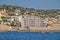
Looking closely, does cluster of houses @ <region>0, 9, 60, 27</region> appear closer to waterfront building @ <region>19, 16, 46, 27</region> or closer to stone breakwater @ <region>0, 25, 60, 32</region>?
waterfront building @ <region>19, 16, 46, 27</region>

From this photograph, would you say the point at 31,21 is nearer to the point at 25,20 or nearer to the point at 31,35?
the point at 25,20

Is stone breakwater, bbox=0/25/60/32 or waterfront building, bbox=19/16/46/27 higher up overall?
waterfront building, bbox=19/16/46/27

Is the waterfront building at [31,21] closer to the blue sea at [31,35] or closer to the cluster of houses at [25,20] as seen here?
the cluster of houses at [25,20]

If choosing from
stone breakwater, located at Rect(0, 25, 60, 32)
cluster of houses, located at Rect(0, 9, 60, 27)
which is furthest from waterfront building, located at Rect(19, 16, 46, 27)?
stone breakwater, located at Rect(0, 25, 60, 32)

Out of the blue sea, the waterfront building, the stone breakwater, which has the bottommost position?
the blue sea

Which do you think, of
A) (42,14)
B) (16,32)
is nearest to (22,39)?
(16,32)

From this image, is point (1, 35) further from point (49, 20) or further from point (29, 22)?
point (49, 20)

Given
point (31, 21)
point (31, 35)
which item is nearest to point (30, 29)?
point (31, 21)

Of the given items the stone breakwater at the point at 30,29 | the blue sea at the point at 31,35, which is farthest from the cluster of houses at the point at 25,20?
the blue sea at the point at 31,35

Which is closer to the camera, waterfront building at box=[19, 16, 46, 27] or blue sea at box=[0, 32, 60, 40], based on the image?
waterfront building at box=[19, 16, 46, 27]
